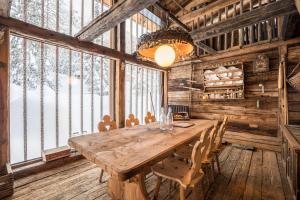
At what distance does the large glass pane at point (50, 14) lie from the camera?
3059mm

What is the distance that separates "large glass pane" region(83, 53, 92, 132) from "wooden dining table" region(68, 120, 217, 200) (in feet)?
5.89

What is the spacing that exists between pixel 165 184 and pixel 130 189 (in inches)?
33.3

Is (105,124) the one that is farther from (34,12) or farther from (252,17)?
(252,17)

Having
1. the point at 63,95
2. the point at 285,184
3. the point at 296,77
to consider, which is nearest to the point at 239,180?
the point at 285,184

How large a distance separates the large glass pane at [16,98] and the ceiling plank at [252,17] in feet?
10.7

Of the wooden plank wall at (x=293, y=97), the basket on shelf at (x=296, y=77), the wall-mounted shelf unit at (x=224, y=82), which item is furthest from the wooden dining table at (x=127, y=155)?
the wooden plank wall at (x=293, y=97)

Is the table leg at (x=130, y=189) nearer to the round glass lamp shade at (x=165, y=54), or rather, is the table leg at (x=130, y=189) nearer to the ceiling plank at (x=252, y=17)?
the round glass lamp shade at (x=165, y=54)

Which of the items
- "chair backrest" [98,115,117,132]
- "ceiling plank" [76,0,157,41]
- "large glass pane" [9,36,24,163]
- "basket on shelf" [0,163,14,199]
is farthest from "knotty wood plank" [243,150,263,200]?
"large glass pane" [9,36,24,163]

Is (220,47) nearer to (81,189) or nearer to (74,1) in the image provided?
(74,1)

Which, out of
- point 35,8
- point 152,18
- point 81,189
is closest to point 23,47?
point 35,8

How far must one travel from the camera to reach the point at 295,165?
6.28 feet

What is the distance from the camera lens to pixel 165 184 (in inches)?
93.2

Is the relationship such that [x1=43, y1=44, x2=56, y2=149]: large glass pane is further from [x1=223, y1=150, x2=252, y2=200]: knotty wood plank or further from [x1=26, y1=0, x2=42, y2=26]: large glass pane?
[x1=223, y1=150, x2=252, y2=200]: knotty wood plank

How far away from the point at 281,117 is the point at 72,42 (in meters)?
4.51
